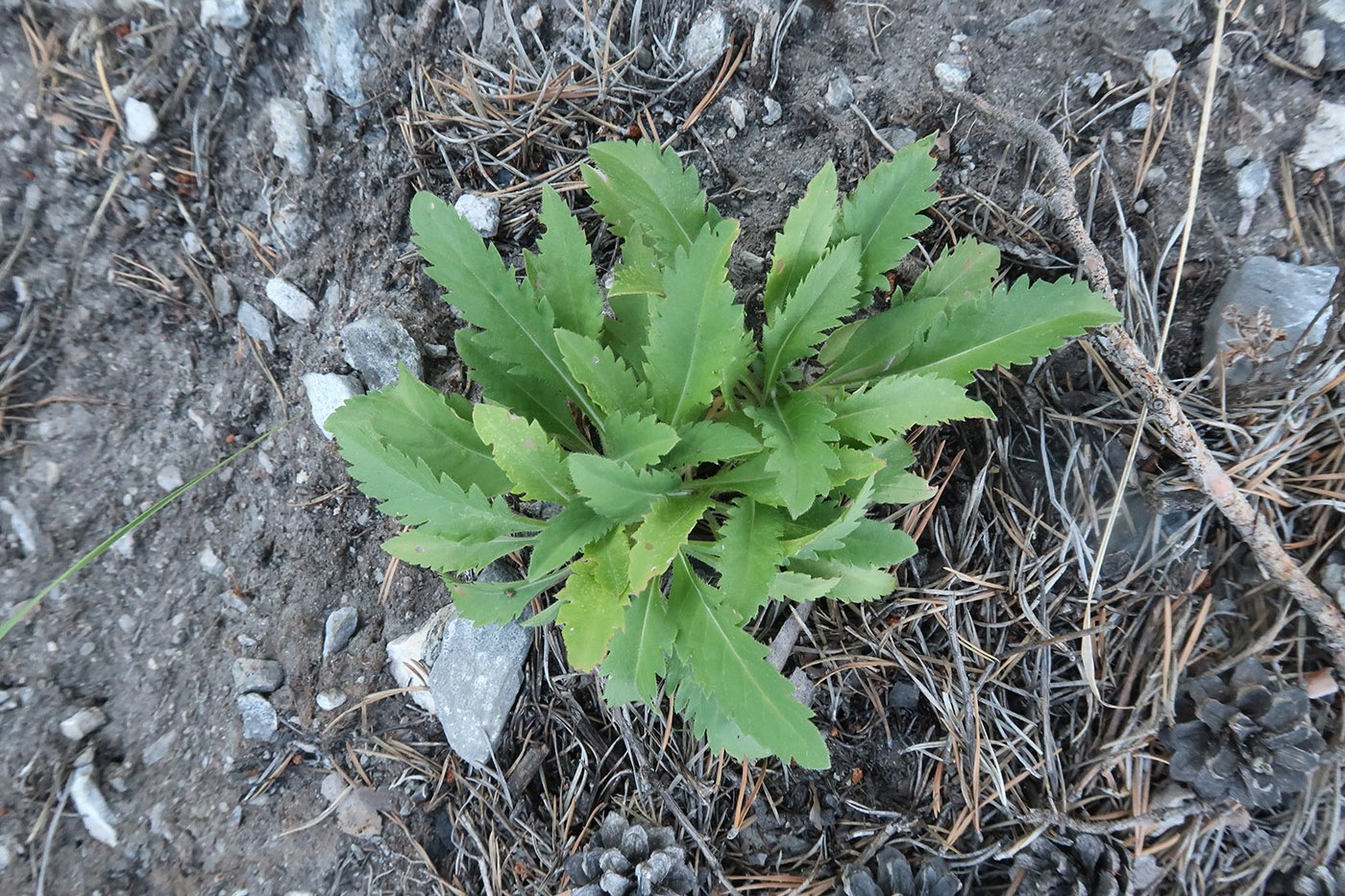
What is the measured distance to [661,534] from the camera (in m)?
1.58

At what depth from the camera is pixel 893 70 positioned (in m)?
2.04

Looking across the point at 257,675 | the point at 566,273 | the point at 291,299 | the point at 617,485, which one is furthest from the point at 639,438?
the point at 257,675

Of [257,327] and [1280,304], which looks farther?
[257,327]

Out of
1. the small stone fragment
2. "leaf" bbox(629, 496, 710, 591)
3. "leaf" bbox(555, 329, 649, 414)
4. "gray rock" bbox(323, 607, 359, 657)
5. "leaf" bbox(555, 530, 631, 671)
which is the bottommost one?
the small stone fragment

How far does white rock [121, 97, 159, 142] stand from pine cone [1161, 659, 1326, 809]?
10.3ft

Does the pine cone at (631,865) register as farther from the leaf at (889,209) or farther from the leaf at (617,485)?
the leaf at (889,209)

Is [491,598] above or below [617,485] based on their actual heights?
below

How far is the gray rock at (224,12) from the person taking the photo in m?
2.13

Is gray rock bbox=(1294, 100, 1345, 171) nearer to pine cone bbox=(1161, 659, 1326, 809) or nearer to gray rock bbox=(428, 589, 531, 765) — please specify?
pine cone bbox=(1161, 659, 1326, 809)

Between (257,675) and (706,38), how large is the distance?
85.2 inches

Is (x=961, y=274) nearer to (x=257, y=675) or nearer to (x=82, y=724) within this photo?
(x=257, y=675)

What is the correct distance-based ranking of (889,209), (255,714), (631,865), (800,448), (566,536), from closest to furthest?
1. (800,448)
2. (566,536)
3. (889,209)
4. (631,865)
5. (255,714)

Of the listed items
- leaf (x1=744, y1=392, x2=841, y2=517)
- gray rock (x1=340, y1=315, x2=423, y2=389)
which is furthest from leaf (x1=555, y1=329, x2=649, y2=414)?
gray rock (x1=340, y1=315, x2=423, y2=389)

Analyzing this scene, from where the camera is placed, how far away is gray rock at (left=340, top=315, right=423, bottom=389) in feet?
6.76
